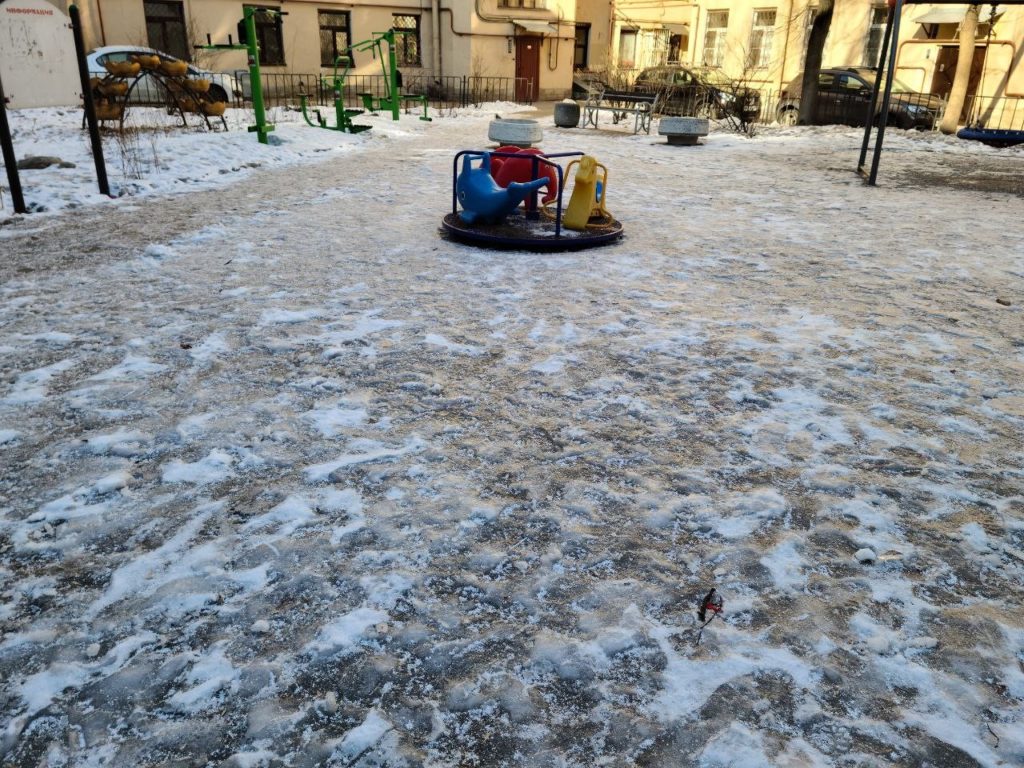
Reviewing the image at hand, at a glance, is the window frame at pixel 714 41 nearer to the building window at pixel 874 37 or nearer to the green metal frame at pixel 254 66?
the building window at pixel 874 37

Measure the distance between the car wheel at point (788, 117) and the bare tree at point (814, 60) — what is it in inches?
36.7

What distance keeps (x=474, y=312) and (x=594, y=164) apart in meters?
2.85

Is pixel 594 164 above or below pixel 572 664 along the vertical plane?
above

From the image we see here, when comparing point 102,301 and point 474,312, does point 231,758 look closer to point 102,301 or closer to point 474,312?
point 474,312

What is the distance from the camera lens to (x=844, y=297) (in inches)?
220

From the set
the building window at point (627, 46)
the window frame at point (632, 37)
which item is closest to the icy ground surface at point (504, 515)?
the window frame at point (632, 37)

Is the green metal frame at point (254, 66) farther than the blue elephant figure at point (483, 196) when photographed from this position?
Yes

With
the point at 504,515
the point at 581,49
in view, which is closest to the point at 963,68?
the point at 504,515

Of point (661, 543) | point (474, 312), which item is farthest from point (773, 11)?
point (661, 543)

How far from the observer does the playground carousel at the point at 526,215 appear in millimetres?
6855

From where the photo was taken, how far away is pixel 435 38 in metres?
27.2

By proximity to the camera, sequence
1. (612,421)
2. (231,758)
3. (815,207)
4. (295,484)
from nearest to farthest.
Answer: (231,758)
(295,484)
(612,421)
(815,207)

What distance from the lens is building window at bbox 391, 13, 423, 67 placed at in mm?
27234

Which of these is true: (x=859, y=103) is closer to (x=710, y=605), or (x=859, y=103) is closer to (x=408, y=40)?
(x=408, y=40)
